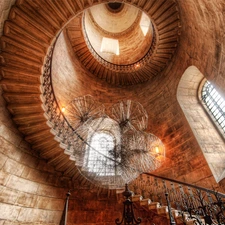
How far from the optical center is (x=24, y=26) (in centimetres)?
351

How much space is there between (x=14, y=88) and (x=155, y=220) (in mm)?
5353

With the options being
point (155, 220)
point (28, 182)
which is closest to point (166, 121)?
point (155, 220)

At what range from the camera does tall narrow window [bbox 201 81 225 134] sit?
5738mm

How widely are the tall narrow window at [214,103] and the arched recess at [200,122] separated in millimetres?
216

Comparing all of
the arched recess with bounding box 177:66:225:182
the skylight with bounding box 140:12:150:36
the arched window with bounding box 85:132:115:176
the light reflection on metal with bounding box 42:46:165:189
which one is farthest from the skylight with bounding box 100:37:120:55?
the light reflection on metal with bounding box 42:46:165:189

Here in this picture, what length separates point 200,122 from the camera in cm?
594

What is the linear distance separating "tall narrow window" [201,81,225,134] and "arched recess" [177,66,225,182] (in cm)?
22

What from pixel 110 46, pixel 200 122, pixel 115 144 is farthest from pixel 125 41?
pixel 115 144

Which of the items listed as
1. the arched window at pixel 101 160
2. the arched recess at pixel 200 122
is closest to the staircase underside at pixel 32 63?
the arched window at pixel 101 160

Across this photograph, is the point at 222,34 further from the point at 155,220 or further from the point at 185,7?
the point at 155,220

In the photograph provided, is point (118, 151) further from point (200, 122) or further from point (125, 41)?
point (125, 41)

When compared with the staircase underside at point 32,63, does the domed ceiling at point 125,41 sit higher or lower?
higher

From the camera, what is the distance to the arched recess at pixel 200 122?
16.2 ft

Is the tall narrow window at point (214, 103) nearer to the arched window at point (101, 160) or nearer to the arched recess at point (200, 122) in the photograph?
the arched recess at point (200, 122)
